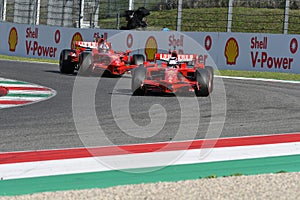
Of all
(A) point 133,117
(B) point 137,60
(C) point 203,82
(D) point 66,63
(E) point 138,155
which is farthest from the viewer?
(D) point 66,63

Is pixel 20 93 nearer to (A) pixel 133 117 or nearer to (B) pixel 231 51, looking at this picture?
(A) pixel 133 117

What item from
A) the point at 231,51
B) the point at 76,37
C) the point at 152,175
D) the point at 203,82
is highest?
the point at 76,37

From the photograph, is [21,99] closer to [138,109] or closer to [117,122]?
[138,109]

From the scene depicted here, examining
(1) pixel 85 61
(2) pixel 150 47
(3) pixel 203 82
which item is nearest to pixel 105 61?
(1) pixel 85 61

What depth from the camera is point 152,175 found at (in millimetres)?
5816

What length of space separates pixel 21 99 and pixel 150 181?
615 centimetres

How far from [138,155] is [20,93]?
19.6ft

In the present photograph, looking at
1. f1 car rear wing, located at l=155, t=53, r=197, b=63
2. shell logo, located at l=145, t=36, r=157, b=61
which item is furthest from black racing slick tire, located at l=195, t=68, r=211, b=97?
shell logo, located at l=145, t=36, r=157, b=61

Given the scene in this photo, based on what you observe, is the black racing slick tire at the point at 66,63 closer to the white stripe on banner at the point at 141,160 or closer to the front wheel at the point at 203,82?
the front wheel at the point at 203,82

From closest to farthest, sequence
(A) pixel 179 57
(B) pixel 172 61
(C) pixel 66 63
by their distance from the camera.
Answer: (B) pixel 172 61, (A) pixel 179 57, (C) pixel 66 63

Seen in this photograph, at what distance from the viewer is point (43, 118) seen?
9.08 meters

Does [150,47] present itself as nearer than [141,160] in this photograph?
No

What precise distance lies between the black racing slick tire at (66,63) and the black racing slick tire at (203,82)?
17.2 ft

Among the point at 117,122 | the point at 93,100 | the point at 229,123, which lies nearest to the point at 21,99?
the point at 93,100
